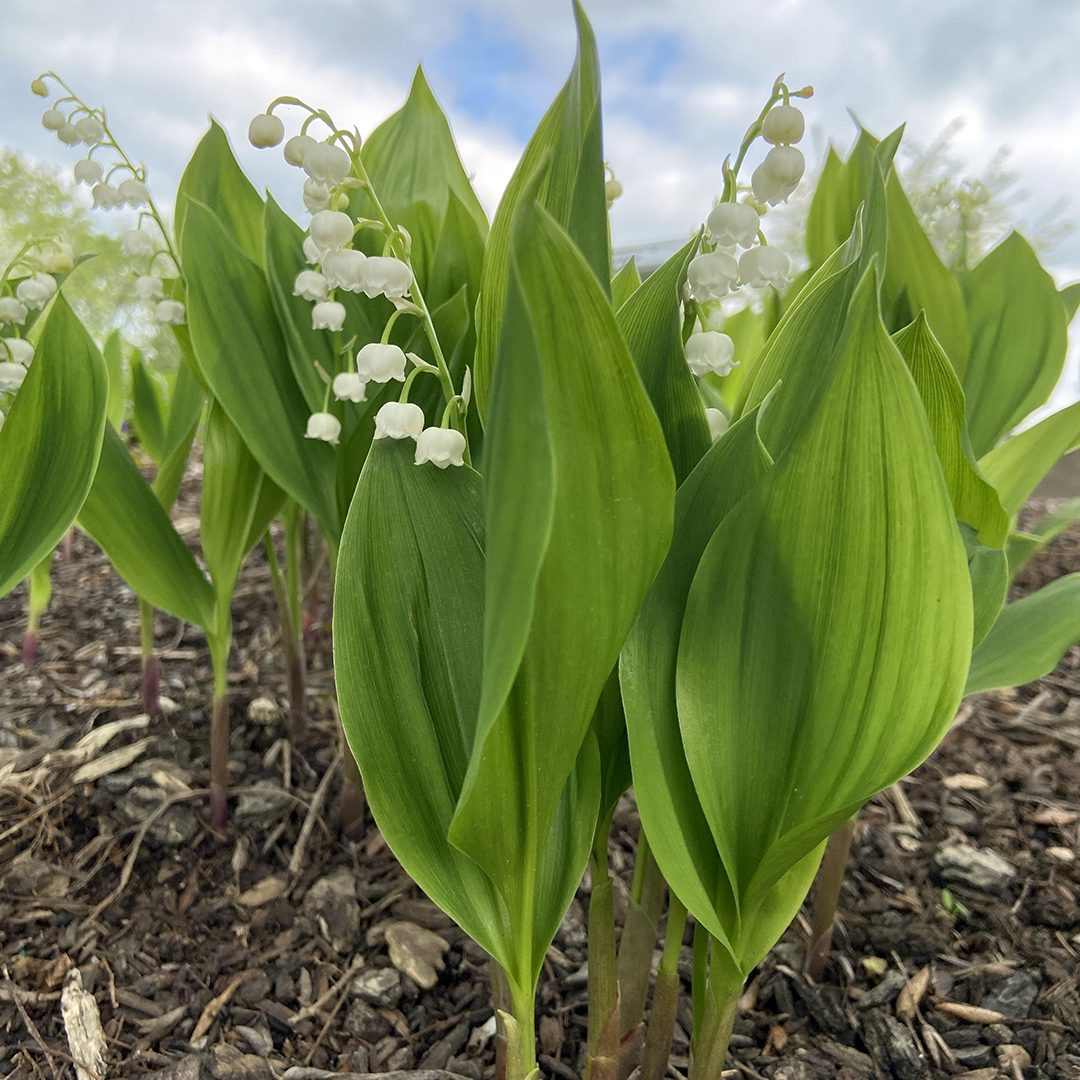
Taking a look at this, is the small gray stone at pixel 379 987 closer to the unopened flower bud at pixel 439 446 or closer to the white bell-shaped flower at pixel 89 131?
the unopened flower bud at pixel 439 446

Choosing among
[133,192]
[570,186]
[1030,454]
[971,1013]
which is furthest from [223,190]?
[971,1013]

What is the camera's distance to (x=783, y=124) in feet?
1.77

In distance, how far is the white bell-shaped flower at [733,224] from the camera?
0.54 meters

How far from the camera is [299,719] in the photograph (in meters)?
1.26

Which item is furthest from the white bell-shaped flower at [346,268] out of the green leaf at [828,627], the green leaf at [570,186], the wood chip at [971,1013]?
the wood chip at [971,1013]

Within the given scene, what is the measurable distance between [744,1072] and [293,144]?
945mm

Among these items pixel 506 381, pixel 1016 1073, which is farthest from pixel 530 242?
pixel 1016 1073

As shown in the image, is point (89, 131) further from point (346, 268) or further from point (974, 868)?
point (974, 868)

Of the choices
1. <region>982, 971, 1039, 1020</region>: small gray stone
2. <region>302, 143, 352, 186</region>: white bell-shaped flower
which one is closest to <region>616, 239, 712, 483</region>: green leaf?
<region>302, 143, 352, 186</region>: white bell-shaped flower

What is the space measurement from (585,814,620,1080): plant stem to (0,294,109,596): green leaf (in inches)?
24.1

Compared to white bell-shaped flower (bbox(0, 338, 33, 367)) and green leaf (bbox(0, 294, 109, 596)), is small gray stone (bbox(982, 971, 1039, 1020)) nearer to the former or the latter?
green leaf (bbox(0, 294, 109, 596))

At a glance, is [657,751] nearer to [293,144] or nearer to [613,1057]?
[613,1057]

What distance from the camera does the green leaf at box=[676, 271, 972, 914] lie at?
17.8 inches

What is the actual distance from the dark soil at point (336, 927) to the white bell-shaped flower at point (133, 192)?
0.76 metres
